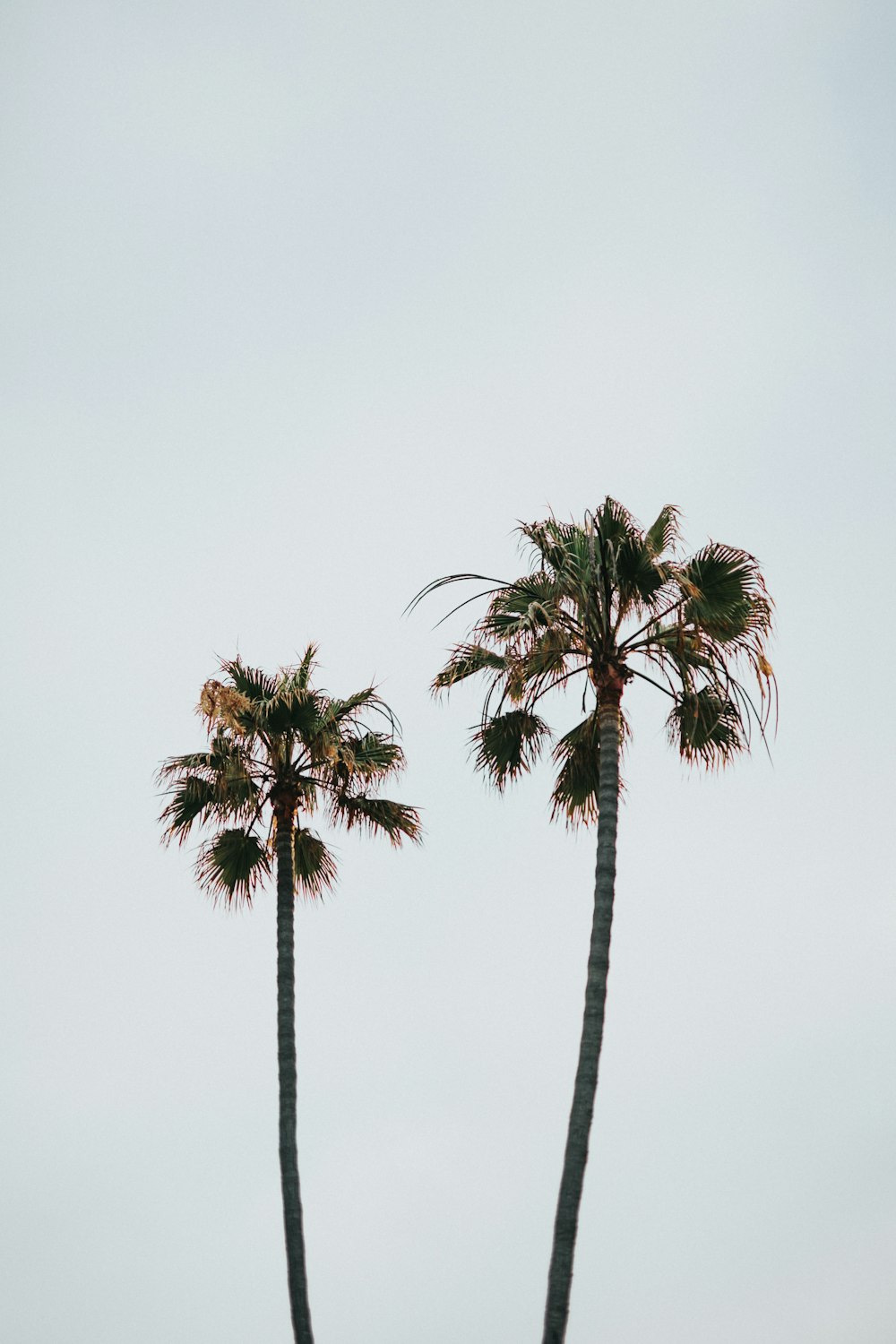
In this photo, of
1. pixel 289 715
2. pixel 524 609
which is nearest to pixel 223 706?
pixel 289 715

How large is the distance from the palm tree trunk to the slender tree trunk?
561 centimetres

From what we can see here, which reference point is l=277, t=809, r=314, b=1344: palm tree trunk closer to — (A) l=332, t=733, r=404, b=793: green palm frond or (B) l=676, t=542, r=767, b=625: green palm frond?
(A) l=332, t=733, r=404, b=793: green palm frond

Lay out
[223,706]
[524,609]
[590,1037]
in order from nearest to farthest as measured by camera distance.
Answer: [590,1037] → [524,609] → [223,706]

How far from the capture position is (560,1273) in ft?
48.8

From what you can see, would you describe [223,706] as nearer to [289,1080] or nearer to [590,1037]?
[289,1080]

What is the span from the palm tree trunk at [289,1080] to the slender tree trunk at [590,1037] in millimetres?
5606

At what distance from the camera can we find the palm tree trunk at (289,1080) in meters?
19.0

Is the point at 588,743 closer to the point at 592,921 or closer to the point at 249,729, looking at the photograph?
the point at 592,921

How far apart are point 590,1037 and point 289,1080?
6350mm

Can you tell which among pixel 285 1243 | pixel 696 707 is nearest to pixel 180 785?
pixel 285 1243

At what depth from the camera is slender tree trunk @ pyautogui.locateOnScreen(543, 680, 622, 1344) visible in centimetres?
1486

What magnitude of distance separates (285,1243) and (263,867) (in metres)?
5.95

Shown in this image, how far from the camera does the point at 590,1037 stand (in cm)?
1603

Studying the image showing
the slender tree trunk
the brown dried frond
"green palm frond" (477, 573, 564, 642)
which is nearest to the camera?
the slender tree trunk
